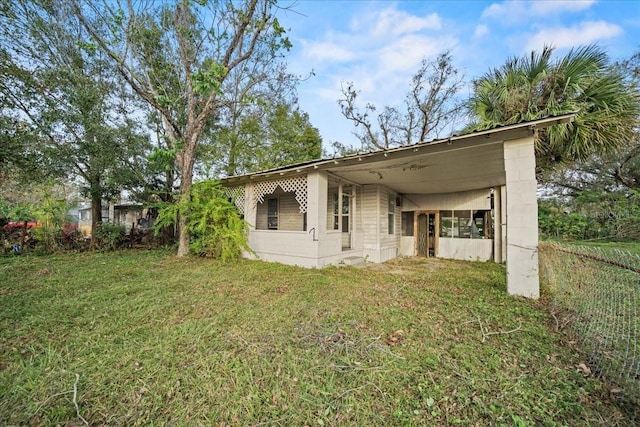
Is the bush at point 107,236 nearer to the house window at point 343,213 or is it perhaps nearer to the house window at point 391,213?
the house window at point 343,213

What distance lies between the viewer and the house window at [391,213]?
887 cm

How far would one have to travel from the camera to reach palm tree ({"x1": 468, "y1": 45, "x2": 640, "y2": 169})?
17.8 ft

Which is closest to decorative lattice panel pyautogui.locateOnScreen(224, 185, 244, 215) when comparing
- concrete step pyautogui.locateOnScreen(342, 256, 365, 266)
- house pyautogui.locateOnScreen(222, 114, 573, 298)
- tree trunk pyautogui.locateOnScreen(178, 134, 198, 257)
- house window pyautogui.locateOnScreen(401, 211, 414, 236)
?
house pyautogui.locateOnScreen(222, 114, 573, 298)

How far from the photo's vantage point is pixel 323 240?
257 inches

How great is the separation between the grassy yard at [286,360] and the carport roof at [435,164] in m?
2.62

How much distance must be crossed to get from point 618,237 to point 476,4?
40.3 feet

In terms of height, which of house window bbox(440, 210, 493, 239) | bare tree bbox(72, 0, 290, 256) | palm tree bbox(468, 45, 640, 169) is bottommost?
house window bbox(440, 210, 493, 239)

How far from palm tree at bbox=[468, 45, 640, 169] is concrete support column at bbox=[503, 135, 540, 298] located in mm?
2115

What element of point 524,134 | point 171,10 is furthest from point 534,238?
point 171,10

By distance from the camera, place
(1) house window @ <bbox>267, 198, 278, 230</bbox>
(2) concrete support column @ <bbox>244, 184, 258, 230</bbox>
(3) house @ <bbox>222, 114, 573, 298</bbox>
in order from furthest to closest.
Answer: (1) house window @ <bbox>267, 198, 278, 230</bbox> → (2) concrete support column @ <bbox>244, 184, 258, 230</bbox> → (3) house @ <bbox>222, 114, 573, 298</bbox>

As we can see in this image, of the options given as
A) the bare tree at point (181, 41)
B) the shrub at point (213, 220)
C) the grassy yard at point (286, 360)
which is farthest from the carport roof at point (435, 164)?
the grassy yard at point (286, 360)

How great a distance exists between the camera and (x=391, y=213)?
9.03 m

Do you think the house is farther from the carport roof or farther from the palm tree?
the palm tree

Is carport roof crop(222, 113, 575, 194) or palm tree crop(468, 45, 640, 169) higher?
palm tree crop(468, 45, 640, 169)
